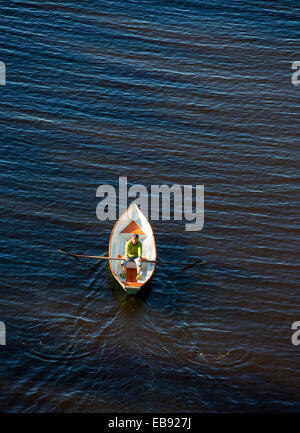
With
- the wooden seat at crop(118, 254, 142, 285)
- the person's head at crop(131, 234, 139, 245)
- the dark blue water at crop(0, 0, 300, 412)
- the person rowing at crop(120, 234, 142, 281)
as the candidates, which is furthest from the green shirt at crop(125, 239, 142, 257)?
the dark blue water at crop(0, 0, 300, 412)

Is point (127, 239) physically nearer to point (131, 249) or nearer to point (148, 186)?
point (131, 249)

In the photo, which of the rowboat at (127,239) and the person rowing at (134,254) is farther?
the person rowing at (134,254)

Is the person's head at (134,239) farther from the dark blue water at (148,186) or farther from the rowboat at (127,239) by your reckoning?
the dark blue water at (148,186)

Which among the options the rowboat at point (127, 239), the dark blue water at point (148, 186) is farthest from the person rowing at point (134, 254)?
the dark blue water at point (148, 186)

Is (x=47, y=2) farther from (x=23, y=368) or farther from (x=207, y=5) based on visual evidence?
(x=23, y=368)

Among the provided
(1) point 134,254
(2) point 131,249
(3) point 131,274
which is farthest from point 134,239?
(3) point 131,274

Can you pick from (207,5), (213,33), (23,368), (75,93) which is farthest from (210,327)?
(207,5)

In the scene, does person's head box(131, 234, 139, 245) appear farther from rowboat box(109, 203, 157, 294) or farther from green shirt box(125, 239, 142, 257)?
rowboat box(109, 203, 157, 294)

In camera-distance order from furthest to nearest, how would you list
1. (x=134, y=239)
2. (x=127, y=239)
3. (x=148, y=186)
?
1. (x=148, y=186)
2. (x=127, y=239)
3. (x=134, y=239)
